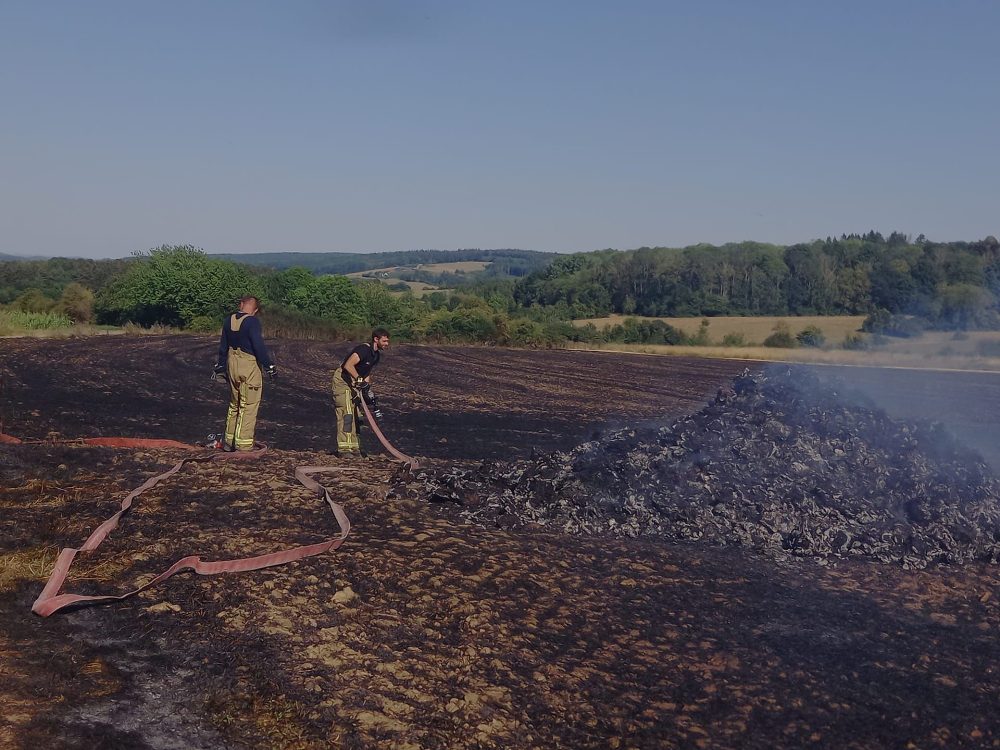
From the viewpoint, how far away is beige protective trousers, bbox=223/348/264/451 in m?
10.9

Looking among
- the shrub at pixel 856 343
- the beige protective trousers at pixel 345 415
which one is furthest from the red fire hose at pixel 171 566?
the shrub at pixel 856 343

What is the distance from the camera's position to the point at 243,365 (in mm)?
10852

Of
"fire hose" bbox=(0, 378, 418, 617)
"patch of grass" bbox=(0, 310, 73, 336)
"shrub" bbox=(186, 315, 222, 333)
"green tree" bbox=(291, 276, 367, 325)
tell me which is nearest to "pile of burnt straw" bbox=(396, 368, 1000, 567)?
"fire hose" bbox=(0, 378, 418, 617)

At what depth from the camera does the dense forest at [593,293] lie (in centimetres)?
3775

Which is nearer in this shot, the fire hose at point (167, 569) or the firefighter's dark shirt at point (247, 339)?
the fire hose at point (167, 569)

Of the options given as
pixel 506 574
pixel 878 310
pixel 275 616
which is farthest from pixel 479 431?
pixel 878 310

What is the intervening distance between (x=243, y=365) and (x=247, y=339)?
33 cm

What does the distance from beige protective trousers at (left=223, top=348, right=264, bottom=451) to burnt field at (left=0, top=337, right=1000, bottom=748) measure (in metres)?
0.50

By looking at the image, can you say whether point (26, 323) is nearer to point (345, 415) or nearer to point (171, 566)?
point (345, 415)

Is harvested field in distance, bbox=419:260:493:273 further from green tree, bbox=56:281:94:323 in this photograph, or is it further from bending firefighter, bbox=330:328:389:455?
bending firefighter, bbox=330:328:389:455

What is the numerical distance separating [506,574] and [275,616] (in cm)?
195

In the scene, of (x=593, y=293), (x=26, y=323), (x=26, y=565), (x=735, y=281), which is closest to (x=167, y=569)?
(x=26, y=565)

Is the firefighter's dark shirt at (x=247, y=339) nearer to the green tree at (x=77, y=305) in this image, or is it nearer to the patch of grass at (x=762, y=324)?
the green tree at (x=77, y=305)

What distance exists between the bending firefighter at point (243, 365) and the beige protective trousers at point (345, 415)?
0.92 metres
